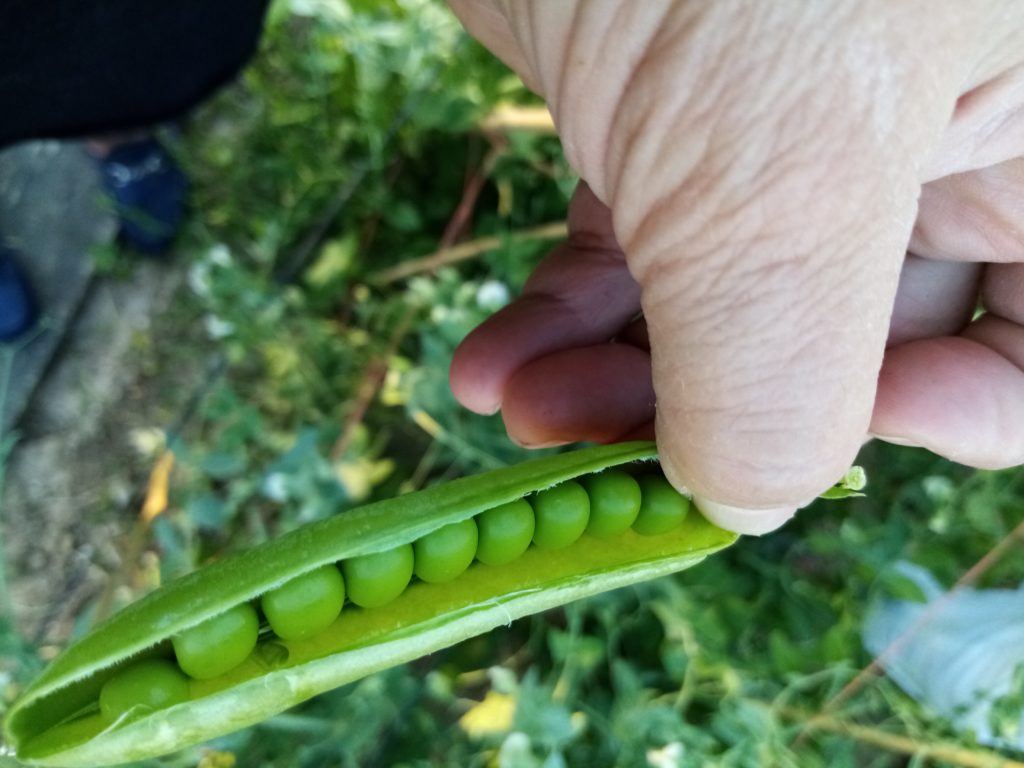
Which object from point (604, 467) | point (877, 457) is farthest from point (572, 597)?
point (877, 457)

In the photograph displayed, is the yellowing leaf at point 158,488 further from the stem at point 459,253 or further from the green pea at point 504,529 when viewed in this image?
the green pea at point 504,529

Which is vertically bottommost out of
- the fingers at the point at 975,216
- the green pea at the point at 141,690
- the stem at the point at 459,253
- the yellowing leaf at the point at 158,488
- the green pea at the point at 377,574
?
the yellowing leaf at the point at 158,488

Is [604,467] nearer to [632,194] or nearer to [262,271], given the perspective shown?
[632,194]

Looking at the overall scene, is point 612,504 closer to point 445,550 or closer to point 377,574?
point 445,550

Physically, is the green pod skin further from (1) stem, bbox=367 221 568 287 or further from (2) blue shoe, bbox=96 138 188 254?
(2) blue shoe, bbox=96 138 188 254

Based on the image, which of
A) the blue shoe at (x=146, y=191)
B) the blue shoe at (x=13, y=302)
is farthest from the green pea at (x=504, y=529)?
the blue shoe at (x=13, y=302)
